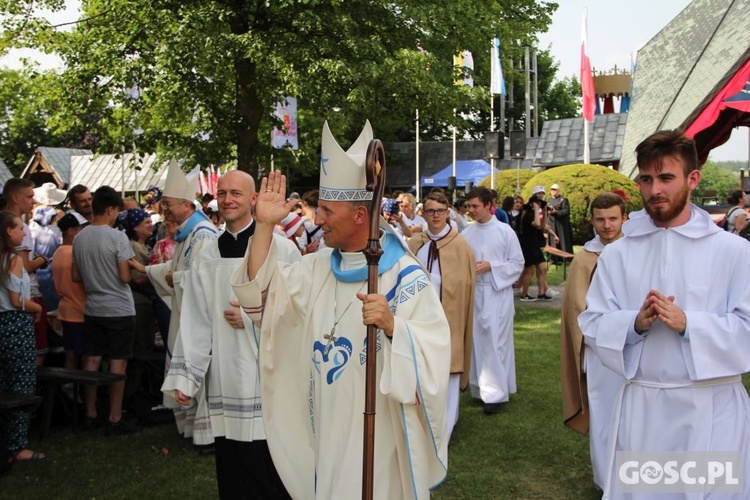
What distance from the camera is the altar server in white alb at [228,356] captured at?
5.36 meters

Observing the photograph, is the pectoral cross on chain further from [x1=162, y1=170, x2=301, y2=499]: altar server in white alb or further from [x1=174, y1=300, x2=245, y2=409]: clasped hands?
[x1=174, y1=300, x2=245, y2=409]: clasped hands

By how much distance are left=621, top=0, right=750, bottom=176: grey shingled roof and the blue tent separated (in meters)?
27.7

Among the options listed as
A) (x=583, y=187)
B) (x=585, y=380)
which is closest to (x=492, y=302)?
(x=585, y=380)

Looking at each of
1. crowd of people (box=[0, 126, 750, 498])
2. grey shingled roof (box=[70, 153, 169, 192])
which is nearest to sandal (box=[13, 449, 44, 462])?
crowd of people (box=[0, 126, 750, 498])

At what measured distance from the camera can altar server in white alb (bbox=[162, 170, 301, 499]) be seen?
536 cm

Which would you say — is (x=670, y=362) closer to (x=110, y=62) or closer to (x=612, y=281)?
(x=612, y=281)

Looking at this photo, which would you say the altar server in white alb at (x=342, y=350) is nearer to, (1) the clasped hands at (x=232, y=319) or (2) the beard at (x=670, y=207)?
(2) the beard at (x=670, y=207)

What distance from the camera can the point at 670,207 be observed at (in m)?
3.85

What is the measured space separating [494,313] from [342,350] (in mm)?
5485

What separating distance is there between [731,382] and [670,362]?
0.94ft

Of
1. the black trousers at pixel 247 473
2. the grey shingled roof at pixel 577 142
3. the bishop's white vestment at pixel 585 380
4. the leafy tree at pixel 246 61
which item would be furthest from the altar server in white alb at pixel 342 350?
the grey shingled roof at pixel 577 142

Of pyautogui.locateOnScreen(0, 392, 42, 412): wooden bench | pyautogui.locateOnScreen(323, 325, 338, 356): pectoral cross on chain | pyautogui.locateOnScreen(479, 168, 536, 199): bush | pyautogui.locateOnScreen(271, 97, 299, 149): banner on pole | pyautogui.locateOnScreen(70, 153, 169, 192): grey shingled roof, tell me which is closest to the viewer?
pyautogui.locateOnScreen(323, 325, 338, 356): pectoral cross on chain

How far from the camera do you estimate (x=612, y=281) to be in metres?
4.09

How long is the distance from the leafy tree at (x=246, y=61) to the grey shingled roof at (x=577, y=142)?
23404mm
